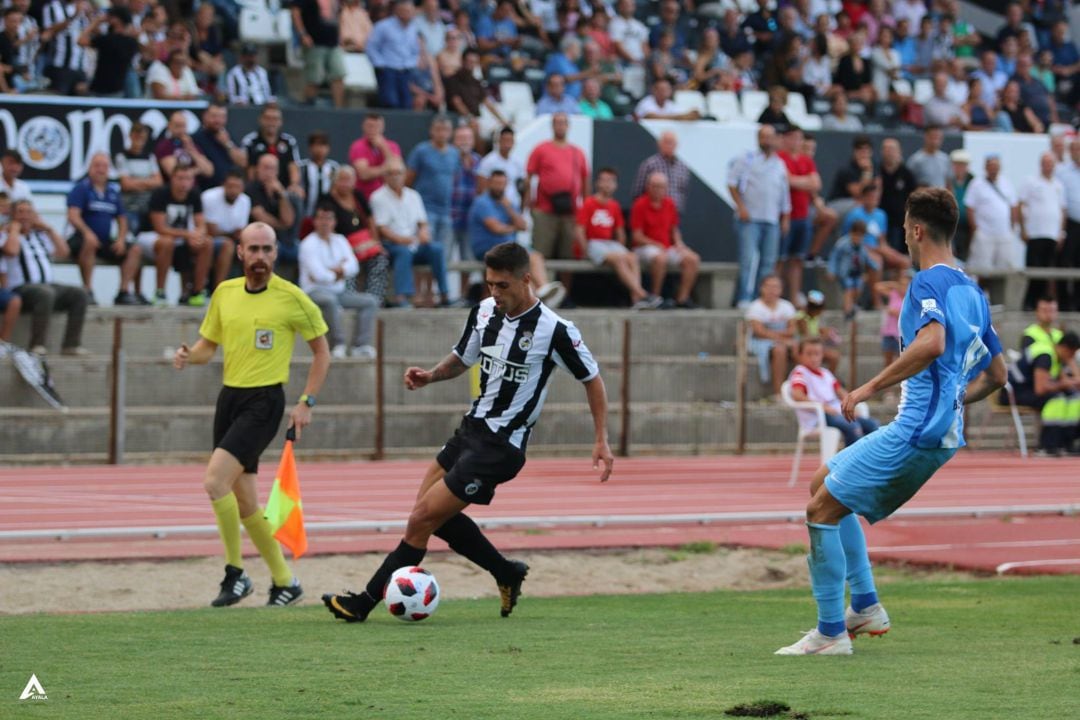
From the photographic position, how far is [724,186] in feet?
78.7

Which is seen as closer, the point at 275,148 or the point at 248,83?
the point at 275,148

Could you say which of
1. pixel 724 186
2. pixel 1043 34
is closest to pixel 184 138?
pixel 724 186

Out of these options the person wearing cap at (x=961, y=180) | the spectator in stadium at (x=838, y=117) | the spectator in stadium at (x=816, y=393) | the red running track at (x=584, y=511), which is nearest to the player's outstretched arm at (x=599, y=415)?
the red running track at (x=584, y=511)

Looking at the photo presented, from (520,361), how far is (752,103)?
55.5 feet

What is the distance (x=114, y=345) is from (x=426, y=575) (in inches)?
379

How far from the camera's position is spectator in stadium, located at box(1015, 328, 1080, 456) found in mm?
21141

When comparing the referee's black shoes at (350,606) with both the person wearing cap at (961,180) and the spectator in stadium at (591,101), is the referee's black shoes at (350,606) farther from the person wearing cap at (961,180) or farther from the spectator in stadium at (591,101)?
the person wearing cap at (961,180)

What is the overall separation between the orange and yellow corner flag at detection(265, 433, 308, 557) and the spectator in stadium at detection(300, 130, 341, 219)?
32.3 ft

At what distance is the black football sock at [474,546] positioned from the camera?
30.4 ft

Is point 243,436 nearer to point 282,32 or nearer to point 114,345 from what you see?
point 114,345

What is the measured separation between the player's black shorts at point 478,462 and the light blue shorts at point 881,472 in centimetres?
184

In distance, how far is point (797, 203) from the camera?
22875mm

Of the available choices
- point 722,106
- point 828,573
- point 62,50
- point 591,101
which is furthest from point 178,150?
point 828,573

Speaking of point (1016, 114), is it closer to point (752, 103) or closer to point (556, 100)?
point (752, 103)
